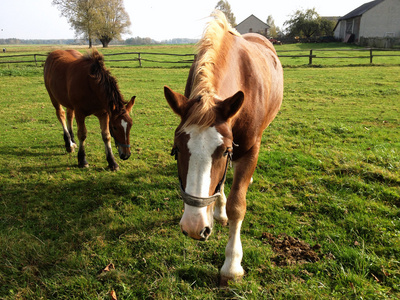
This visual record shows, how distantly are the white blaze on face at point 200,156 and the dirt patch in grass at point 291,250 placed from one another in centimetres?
136

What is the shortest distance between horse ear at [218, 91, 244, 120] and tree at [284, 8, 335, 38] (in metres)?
59.2

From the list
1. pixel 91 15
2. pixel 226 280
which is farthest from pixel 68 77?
pixel 91 15

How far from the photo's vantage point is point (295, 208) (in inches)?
138

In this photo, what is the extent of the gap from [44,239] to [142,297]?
5.33 ft

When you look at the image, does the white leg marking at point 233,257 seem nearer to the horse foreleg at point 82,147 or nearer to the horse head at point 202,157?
the horse head at point 202,157

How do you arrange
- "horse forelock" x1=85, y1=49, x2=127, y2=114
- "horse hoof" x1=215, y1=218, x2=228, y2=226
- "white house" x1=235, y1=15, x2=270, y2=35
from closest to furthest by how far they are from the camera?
"horse hoof" x1=215, y1=218, x2=228, y2=226
"horse forelock" x1=85, y1=49, x2=127, y2=114
"white house" x1=235, y1=15, x2=270, y2=35

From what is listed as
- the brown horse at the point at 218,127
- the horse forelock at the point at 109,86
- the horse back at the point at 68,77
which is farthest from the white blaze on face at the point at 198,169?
the horse back at the point at 68,77

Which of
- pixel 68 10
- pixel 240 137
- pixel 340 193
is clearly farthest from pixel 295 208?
pixel 68 10

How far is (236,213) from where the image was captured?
2.58 metres

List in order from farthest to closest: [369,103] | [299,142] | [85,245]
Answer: [369,103]
[299,142]
[85,245]

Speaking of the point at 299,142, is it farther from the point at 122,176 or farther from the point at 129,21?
the point at 129,21

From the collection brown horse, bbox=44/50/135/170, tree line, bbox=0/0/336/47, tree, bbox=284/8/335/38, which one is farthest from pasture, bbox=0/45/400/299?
tree, bbox=284/8/335/38

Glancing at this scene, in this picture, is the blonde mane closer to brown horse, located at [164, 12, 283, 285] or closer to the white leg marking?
brown horse, located at [164, 12, 283, 285]

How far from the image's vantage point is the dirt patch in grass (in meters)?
2.58
